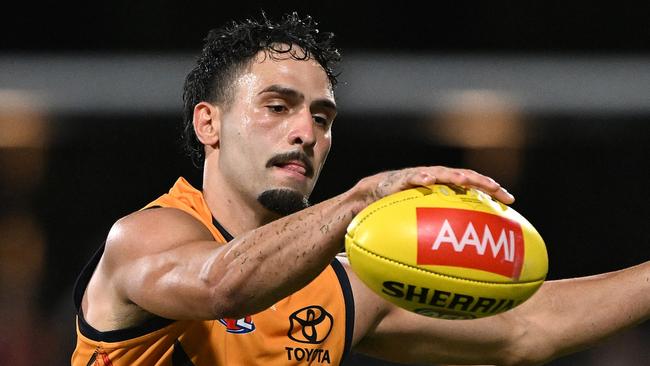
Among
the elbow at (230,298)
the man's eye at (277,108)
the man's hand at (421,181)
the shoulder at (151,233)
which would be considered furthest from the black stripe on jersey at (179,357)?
the man's hand at (421,181)

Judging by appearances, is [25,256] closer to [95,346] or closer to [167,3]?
[167,3]

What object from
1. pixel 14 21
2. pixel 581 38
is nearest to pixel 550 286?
pixel 581 38

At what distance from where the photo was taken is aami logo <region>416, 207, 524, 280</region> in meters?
1.79

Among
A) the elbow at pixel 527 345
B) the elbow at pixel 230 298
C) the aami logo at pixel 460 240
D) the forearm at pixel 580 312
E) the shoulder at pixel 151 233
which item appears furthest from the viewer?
the elbow at pixel 527 345

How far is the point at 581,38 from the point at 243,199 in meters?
5.01

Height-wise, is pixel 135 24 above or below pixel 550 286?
above

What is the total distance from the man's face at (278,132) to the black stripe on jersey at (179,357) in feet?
1.54

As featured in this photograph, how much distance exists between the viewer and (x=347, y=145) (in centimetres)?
691

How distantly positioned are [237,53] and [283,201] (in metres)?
0.53

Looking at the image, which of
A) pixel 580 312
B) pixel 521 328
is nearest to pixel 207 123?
pixel 521 328

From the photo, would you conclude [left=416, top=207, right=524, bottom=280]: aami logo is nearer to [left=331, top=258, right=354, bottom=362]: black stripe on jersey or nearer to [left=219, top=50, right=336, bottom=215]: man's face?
[left=219, top=50, right=336, bottom=215]: man's face

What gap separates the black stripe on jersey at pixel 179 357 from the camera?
95.9 inches

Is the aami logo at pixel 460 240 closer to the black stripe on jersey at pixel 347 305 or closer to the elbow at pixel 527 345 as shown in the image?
the black stripe on jersey at pixel 347 305

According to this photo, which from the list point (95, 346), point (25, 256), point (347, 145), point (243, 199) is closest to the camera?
point (95, 346)
